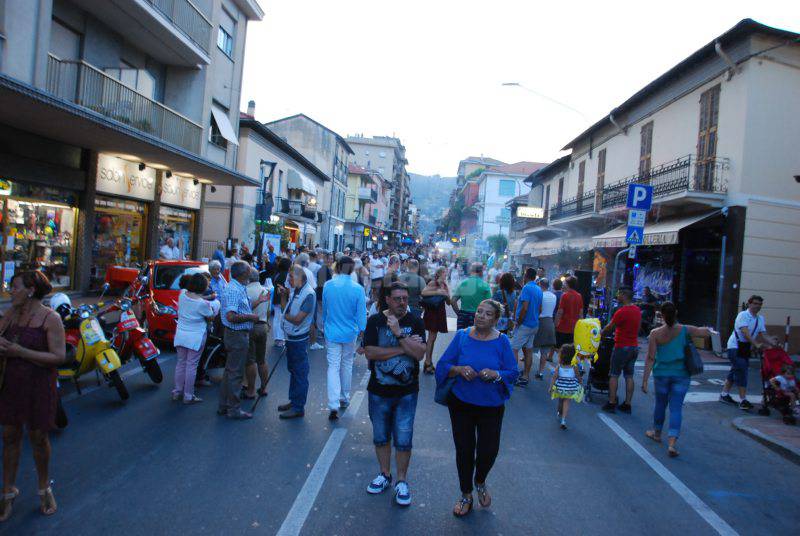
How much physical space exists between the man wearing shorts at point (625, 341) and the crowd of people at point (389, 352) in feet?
0.06

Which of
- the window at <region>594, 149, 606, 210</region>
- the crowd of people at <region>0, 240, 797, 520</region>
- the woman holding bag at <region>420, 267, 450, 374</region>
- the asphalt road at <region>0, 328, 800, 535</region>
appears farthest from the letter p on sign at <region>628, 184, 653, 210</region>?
the window at <region>594, 149, 606, 210</region>

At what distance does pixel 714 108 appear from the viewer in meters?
15.3

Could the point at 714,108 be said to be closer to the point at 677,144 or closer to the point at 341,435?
the point at 677,144

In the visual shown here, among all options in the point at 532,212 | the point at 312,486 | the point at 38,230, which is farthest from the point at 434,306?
the point at 532,212

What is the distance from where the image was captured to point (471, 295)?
937cm

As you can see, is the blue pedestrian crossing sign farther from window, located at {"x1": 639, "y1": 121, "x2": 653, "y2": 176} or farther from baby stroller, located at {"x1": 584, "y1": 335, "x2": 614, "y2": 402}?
window, located at {"x1": 639, "y1": 121, "x2": 653, "y2": 176}

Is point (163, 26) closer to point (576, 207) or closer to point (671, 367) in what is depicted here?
point (671, 367)

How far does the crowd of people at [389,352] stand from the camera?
399cm

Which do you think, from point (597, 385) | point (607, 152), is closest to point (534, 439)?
point (597, 385)

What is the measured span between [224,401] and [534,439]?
3.48m

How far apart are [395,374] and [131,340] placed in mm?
4342

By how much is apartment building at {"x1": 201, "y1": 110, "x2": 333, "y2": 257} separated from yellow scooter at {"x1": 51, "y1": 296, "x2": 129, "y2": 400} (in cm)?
1571

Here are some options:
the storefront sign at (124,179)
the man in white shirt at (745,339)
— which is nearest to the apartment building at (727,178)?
the man in white shirt at (745,339)

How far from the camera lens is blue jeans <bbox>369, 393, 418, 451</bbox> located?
4598mm
